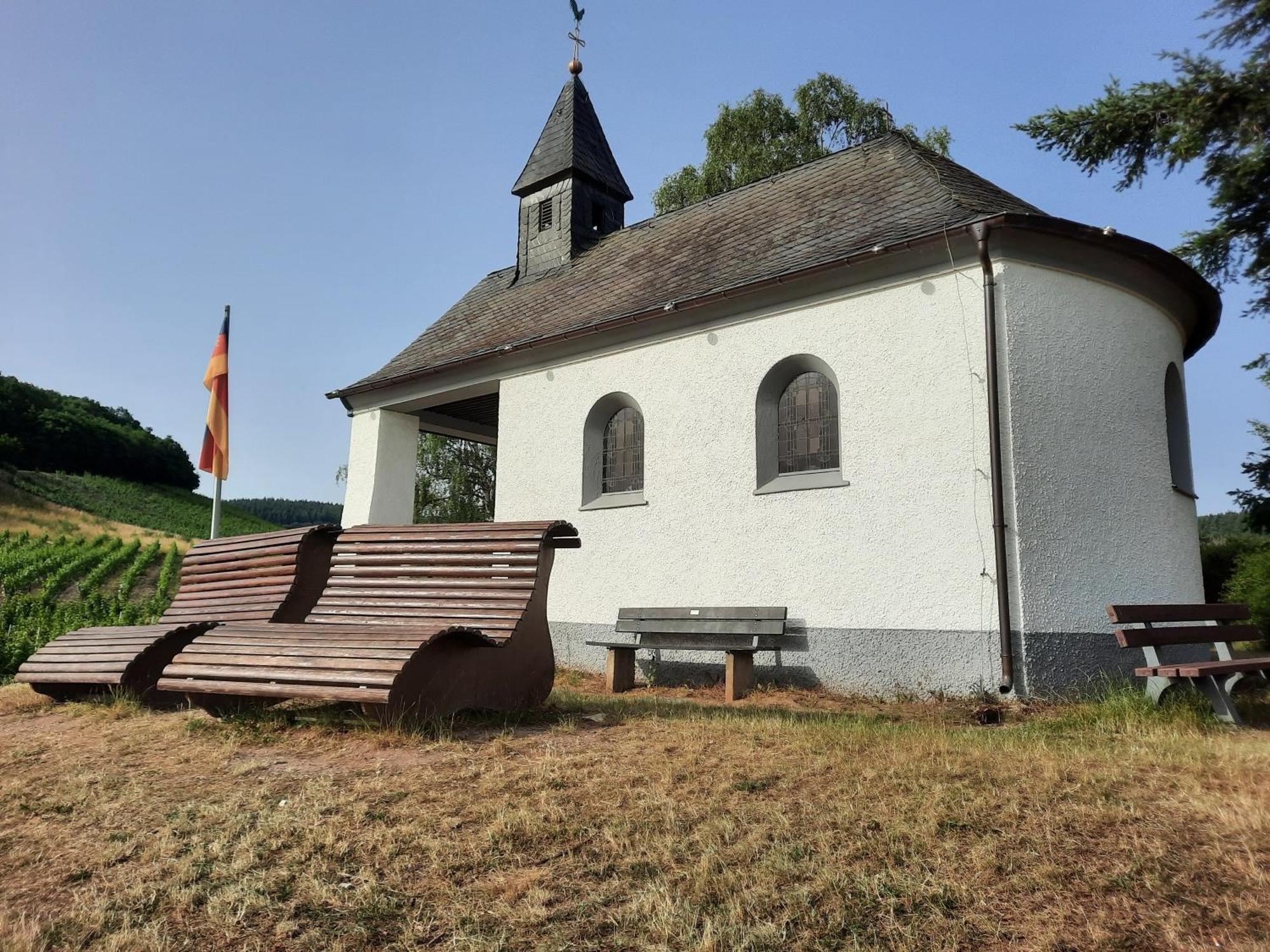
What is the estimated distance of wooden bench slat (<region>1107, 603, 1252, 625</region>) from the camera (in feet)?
21.7

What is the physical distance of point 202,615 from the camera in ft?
23.5

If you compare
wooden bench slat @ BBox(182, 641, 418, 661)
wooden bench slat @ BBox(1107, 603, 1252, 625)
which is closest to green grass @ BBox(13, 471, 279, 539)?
wooden bench slat @ BBox(182, 641, 418, 661)

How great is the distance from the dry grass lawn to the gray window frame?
19.8ft

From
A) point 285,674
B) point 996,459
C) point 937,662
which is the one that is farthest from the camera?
point 937,662

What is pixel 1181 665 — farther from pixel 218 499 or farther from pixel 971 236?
pixel 218 499

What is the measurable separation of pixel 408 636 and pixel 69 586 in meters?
19.8

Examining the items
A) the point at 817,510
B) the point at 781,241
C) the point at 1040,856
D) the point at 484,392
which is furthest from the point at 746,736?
the point at 484,392

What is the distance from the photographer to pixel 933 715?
7496 millimetres

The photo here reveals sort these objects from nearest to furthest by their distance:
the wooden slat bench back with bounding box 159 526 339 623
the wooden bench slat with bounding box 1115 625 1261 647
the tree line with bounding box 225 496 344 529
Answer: the wooden bench slat with bounding box 1115 625 1261 647
the wooden slat bench back with bounding box 159 526 339 623
the tree line with bounding box 225 496 344 529

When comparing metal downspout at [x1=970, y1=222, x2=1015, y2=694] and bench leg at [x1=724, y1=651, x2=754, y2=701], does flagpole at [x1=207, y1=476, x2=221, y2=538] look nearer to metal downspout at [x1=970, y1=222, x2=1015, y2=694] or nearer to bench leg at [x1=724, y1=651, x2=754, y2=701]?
bench leg at [x1=724, y1=651, x2=754, y2=701]

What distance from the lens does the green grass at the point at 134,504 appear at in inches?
1928

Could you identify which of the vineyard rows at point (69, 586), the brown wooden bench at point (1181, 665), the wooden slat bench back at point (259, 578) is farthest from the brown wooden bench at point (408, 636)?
the vineyard rows at point (69, 586)

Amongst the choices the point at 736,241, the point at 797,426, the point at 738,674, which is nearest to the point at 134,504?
the point at 736,241

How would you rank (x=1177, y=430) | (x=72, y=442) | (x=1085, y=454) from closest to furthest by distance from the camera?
(x=1085, y=454), (x=1177, y=430), (x=72, y=442)
